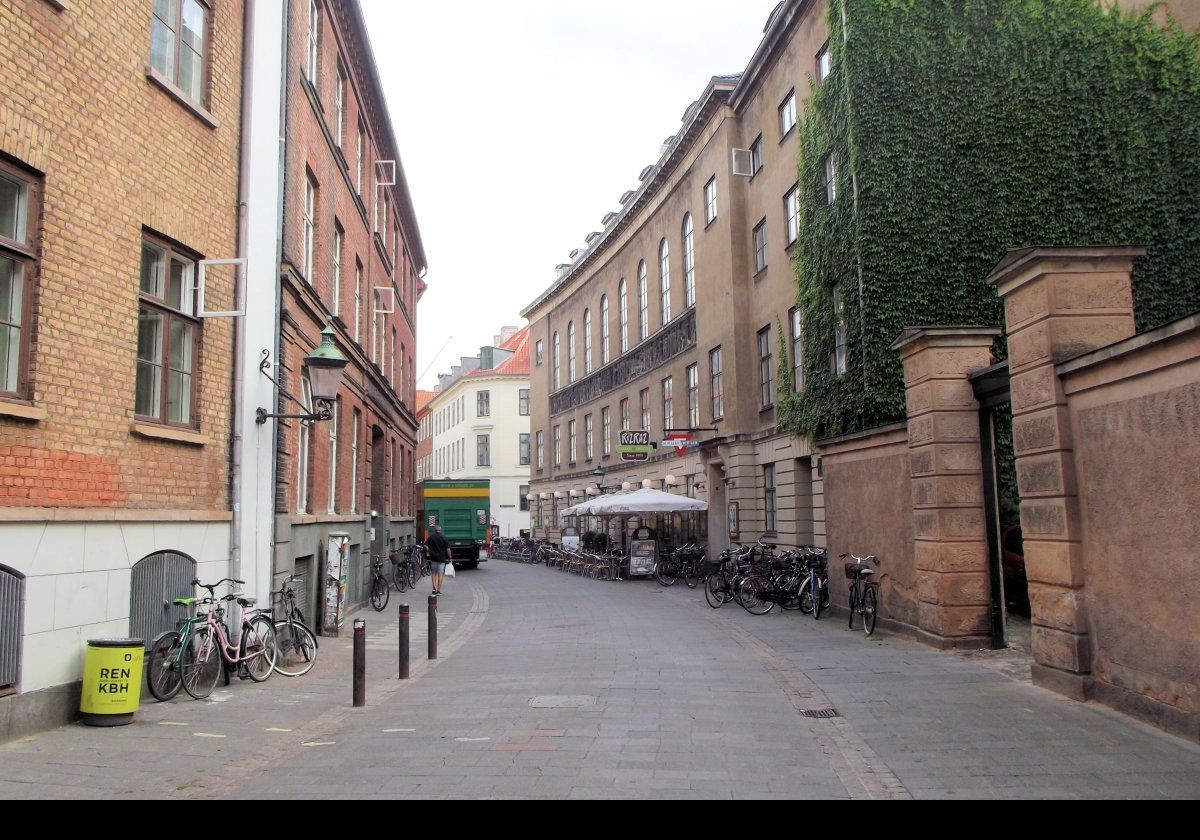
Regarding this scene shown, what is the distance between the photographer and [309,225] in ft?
53.4

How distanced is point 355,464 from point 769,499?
479 inches

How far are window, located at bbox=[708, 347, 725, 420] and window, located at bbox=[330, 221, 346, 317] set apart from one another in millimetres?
14316

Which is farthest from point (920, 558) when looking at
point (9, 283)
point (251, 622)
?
point (9, 283)

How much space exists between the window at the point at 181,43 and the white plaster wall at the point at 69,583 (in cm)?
473

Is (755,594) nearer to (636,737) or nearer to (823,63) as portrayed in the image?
(636,737)

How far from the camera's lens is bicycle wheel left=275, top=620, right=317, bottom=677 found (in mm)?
11422

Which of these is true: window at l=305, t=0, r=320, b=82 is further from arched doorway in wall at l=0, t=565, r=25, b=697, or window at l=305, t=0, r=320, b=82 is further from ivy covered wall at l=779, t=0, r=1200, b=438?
arched doorway in wall at l=0, t=565, r=25, b=697

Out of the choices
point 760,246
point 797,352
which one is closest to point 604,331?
point 760,246

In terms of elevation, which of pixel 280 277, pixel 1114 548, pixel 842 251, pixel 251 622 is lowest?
pixel 251 622

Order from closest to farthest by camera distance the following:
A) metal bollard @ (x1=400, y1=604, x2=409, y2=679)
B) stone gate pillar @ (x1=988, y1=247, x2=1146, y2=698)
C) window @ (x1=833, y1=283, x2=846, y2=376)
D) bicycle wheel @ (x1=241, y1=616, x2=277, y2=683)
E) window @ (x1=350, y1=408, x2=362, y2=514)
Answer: stone gate pillar @ (x1=988, y1=247, x2=1146, y2=698) → bicycle wheel @ (x1=241, y1=616, x2=277, y2=683) → metal bollard @ (x1=400, y1=604, x2=409, y2=679) → window @ (x1=350, y1=408, x2=362, y2=514) → window @ (x1=833, y1=283, x2=846, y2=376)

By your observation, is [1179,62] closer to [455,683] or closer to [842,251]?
[842,251]

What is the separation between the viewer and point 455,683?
35.8ft

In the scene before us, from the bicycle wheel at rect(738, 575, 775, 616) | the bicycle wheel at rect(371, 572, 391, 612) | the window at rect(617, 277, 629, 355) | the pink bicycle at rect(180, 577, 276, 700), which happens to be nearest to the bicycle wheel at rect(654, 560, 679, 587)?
the bicycle wheel at rect(738, 575, 775, 616)

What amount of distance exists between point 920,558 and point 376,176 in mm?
18049
